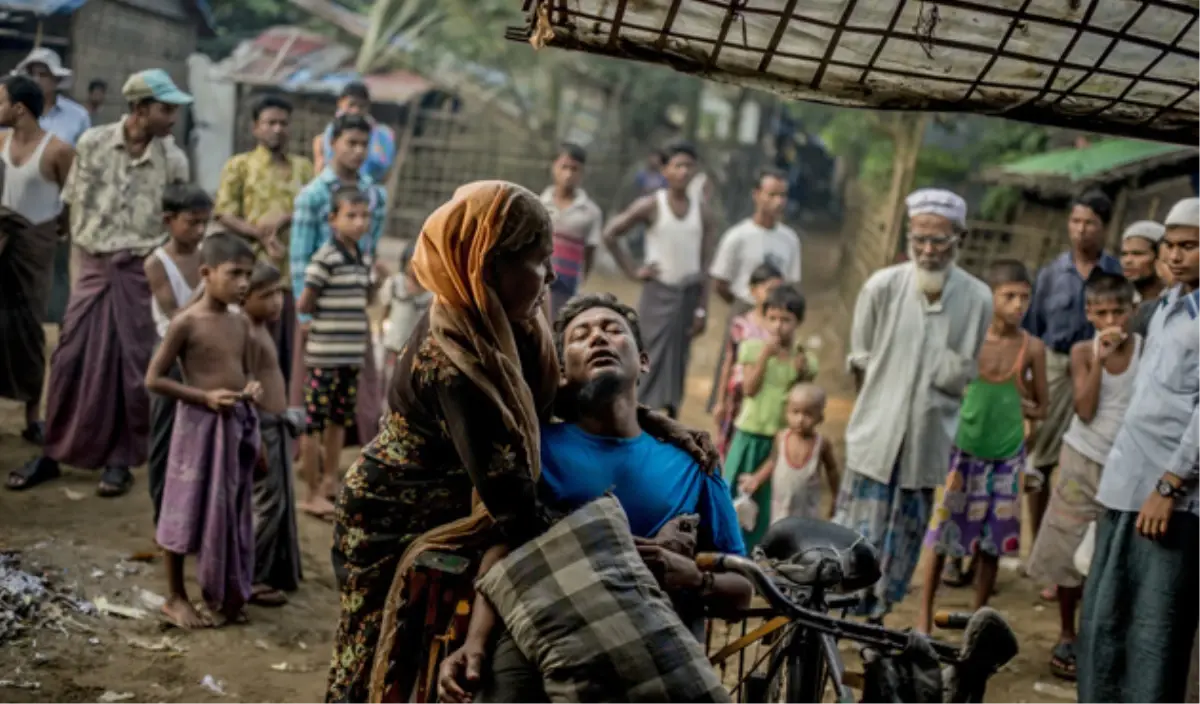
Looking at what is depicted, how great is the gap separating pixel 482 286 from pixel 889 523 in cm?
345

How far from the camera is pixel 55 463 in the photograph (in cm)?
674

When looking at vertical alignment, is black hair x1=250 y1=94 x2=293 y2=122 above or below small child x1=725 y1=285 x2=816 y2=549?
above

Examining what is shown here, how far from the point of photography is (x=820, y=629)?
8.29ft

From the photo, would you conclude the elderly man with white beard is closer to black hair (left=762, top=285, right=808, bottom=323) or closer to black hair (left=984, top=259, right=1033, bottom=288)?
black hair (left=984, top=259, right=1033, bottom=288)

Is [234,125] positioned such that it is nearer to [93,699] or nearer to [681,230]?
[681,230]

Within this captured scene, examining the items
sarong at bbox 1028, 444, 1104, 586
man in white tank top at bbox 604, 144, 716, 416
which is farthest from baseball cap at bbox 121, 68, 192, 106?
sarong at bbox 1028, 444, 1104, 586

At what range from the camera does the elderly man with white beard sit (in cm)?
551

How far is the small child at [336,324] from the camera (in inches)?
256

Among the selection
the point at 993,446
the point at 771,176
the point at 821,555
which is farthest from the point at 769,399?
the point at 821,555

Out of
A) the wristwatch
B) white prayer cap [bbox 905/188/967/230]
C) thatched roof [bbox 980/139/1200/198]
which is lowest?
the wristwatch

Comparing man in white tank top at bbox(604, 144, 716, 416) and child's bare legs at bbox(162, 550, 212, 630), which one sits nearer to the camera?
child's bare legs at bbox(162, 550, 212, 630)

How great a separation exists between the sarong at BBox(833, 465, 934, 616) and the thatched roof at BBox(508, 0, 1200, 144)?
2523 millimetres

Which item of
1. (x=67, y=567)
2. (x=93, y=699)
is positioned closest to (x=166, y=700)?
(x=93, y=699)

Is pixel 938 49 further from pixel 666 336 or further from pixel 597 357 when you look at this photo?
pixel 666 336
